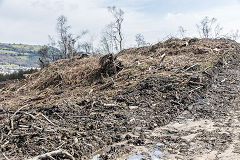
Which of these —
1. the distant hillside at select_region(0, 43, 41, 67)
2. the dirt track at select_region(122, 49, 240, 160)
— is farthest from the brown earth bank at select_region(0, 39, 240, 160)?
the distant hillside at select_region(0, 43, 41, 67)

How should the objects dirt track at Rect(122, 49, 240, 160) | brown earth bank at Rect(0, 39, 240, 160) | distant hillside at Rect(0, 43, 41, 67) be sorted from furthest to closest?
distant hillside at Rect(0, 43, 41, 67), brown earth bank at Rect(0, 39, 240, 160), dirt track at Rect(122, 49, 240, 160)

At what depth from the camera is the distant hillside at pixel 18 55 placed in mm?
129500

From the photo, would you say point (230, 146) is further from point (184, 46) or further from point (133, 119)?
point (184, 46)

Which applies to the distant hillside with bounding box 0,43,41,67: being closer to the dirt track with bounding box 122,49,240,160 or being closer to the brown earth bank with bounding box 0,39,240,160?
the brown earth bank with bounding box 0,39,240,160

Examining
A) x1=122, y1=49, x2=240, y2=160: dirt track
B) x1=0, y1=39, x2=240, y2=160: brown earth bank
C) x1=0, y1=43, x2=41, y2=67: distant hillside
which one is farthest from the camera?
x1=0, y1=43, x2=41, y2=67: distant hillside

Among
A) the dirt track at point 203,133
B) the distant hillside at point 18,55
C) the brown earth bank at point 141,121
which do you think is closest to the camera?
the dirt track at point 203,133

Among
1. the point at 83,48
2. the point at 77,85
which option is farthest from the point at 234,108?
the point at 83,48

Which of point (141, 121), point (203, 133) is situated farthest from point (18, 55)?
point (203, 133)

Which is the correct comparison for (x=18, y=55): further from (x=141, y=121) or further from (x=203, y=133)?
(x=203, y=133)

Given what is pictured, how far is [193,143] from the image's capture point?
9.62ft

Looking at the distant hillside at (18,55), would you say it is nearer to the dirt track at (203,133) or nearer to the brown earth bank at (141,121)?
the brown earth bank at (141,121)

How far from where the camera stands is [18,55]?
148000 millimetres

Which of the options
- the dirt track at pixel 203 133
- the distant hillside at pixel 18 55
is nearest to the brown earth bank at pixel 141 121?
the dirt track at pixel 203 133

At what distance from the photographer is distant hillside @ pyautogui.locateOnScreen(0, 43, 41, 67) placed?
425 feet
